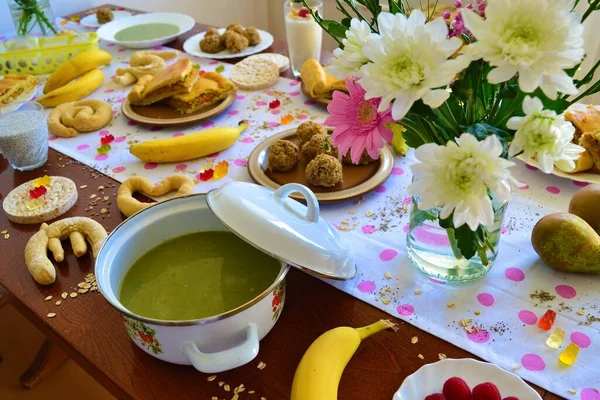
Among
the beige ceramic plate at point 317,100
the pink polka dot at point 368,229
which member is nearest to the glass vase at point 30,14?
the beige ceramic plate at point 317,100

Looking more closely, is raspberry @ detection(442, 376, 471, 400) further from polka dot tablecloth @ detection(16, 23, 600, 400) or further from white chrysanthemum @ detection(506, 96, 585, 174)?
white chrysanthemum @ detection(506, 96, 585, 174)

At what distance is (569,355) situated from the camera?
0.70 meters

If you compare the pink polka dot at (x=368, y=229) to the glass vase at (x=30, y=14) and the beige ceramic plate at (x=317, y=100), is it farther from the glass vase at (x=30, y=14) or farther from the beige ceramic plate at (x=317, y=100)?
the glass vase at (x=30, y=14)

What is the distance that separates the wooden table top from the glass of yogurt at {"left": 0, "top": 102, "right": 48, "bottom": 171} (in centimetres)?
33

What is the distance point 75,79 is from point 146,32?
0.44m

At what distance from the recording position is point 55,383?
1591mm

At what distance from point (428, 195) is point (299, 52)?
113cm

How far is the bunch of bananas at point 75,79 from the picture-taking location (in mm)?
1493

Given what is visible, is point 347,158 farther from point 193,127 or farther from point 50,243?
point 50,243

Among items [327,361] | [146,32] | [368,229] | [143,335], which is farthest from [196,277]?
[146,32]

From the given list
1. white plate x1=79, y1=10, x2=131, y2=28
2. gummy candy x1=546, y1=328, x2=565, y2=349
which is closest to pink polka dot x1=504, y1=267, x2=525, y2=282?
gummy candy x1=546, y1=328, x2=565, y2=349

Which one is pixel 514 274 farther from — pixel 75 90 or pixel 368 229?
pixel 75 90

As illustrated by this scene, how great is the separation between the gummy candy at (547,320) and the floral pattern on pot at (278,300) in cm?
37

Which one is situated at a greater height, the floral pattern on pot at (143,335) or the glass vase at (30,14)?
the floral pattern on pot at (143,335)
